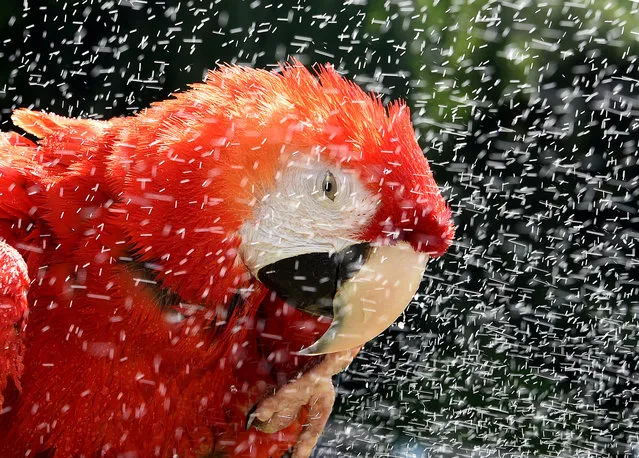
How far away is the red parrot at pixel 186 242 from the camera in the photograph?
1.01 m

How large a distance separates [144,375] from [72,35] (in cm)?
146

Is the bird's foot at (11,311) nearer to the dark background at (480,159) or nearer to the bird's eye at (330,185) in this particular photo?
the bird's eye at (330,185)

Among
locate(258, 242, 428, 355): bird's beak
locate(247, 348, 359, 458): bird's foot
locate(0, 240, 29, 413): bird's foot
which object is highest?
locate(258, 242, 428, 355): bird's beak

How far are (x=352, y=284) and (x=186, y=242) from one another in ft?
0.79

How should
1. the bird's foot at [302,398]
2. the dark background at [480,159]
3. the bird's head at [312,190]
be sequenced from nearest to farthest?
the bird's head at [312,190], the bird's foot at [302,398], the dark background at [480,159]

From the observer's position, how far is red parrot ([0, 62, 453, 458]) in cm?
101

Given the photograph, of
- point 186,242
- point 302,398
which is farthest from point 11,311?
point 302,398

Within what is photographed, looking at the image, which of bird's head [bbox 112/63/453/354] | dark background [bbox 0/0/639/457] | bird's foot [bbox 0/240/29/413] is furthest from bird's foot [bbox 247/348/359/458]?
dark background [bbox 0/0/639/457]

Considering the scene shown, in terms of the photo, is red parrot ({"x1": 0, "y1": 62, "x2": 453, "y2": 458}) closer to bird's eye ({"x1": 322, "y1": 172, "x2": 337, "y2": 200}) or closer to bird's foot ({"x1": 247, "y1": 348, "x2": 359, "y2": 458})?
bird's eye ({"x1": 322, "y1": 172, "x2": 337, "y2": 200})

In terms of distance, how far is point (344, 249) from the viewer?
3.45 feet

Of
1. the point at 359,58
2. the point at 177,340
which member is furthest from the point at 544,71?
the point at 177,340

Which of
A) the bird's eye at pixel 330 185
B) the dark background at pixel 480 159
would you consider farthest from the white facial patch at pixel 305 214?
the dark background at pixel 480 159

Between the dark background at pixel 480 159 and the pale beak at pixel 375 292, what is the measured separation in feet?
3.72

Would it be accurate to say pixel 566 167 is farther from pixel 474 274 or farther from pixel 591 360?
pixel 591 360
